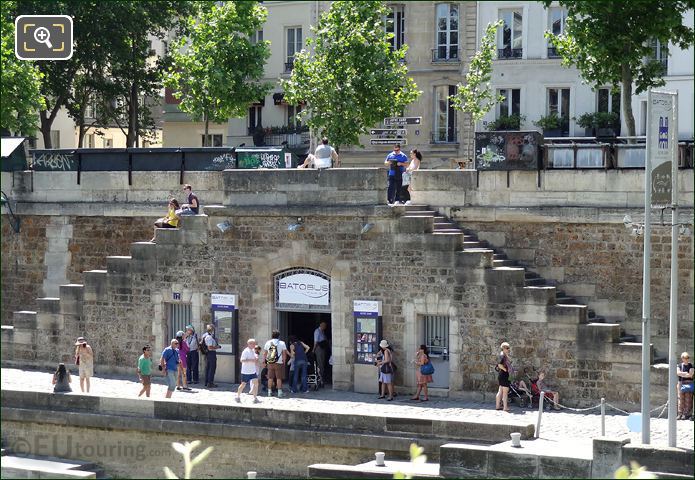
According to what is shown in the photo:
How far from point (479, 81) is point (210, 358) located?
14.0 m

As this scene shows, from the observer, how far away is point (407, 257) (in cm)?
3098

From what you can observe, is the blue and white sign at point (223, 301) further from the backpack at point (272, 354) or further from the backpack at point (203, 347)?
the backpack at point (272, 354)

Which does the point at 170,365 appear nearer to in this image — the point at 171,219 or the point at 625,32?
the point at 171,219

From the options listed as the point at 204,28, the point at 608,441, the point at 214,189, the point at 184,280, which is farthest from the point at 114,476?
the point at 204,28

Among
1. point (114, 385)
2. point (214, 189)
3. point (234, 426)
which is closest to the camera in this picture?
point (234, 426)

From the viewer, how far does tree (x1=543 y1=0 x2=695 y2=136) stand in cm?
3127

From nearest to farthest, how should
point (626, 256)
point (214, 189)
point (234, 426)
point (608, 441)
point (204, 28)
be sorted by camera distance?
point (608, 441), point (234, 426), point (626, 256), point (214, 189), point (204, 28)

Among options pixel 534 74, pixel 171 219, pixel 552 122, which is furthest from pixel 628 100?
pixel 534 74

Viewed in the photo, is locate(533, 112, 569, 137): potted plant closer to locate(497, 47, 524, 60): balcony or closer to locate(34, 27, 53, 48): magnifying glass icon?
locate(497, 47, 524, 60): balcony

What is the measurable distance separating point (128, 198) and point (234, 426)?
924 cm

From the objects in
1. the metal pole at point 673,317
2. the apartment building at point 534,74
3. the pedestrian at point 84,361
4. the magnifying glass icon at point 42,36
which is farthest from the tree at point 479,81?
the magnifying glass icon at point 42,36

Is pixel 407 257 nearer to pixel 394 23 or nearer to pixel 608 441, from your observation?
pixel 608 441

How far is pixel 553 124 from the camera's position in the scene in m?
44.8

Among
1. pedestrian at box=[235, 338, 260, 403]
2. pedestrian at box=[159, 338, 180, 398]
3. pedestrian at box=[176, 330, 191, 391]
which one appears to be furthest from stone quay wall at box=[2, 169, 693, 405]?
pedestrian at box=[159, 338, 180, 398]
